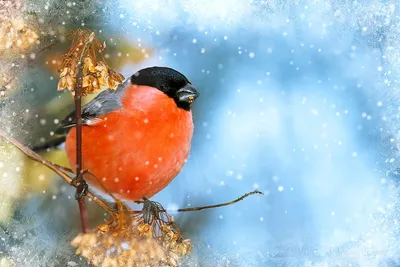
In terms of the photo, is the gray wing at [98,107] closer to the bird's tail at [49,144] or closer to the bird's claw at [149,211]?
the bird's tail at [49,144]

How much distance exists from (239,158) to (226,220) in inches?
3.3

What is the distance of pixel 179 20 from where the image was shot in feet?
2.26

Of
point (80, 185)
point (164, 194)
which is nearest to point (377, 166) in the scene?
point (164, 194)

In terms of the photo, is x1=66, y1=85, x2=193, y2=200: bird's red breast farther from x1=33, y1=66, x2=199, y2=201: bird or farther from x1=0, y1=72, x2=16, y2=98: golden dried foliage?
x1=0, y1=72, x2=16, y2=98: golden dried foliage

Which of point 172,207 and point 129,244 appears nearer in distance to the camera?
point 129,244

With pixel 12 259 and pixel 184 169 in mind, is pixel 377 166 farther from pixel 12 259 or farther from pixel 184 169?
pixel 12 259

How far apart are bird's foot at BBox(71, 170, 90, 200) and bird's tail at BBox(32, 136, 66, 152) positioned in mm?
63

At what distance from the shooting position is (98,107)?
619mm

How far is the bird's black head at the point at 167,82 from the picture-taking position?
2.11 ft

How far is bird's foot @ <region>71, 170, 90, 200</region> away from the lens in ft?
1.85

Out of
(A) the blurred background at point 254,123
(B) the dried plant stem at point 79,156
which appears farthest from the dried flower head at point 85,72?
(A) the blurred background at point 254,123

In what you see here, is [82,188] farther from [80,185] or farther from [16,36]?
[16,36]

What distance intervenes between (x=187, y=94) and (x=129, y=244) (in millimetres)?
216

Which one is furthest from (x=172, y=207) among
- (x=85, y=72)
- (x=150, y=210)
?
(x=85, y=72)
